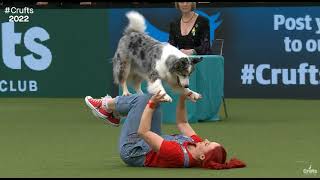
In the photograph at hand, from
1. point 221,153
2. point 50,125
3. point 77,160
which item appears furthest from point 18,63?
point 221,153

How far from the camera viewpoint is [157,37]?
15398 mm

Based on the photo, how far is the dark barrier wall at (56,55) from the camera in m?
15.8

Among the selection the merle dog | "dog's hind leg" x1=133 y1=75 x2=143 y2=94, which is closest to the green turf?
"dog's hind leg" x1=133 y1=75 x2=143 y2=94

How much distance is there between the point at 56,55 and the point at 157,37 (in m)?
1.80

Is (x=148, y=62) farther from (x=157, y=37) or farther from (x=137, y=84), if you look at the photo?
(x=157, y=37)

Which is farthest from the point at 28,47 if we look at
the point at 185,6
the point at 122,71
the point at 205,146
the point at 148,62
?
the point at 205,146

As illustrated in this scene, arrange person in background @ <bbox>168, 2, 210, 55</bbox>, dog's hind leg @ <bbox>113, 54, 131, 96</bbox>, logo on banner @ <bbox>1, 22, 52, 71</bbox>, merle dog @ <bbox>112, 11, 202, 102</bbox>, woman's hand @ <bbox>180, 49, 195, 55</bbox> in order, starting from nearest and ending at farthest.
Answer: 1. merle dog @ <bbox>112, 11, 202, 102</bbox>
2. dog's hind leg @ <bbox>113, 54, 131, 96</bbox>
3. woman's hand @ <bbox>180, 49, 195, 55</bbox>
4. person in background @ <bbox>168, 2, 210, 55</bbox>
5. logo on banner @ <bbox>1, 22, 52, 71</bbox>

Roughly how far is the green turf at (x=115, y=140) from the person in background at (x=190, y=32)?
1009 mm

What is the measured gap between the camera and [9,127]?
37.6ft

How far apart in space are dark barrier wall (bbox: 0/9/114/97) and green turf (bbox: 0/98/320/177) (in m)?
0.80

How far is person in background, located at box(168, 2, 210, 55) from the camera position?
12.0 meters

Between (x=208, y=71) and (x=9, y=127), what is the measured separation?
2.67 meters

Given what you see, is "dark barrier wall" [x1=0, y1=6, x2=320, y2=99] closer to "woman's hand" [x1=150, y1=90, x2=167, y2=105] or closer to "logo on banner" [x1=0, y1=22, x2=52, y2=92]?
"logo on banner" [x1=0, y1=22, x2=52, y2=92]

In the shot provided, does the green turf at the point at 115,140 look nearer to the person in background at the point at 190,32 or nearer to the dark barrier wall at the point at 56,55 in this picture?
the dark barrier wall at the point at 56,55
